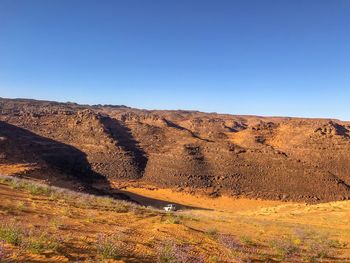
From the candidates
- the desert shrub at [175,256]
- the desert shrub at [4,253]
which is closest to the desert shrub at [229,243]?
the desert shrub at [175,256]

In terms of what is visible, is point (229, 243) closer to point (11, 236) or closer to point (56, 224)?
point (56, 224)

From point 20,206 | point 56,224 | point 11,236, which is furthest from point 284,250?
point 20,206

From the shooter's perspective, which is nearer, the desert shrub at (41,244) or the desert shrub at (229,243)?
the desert shrub at (41,244)

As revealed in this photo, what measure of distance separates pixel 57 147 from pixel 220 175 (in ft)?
71.6

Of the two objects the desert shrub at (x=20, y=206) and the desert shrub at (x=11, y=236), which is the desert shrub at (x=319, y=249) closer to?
the desert shrub at (x=11, y=236)

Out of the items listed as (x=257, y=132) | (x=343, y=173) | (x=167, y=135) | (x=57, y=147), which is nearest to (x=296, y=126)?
(x=257, y=132)

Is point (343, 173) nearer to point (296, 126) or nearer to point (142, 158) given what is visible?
point (296, 126)

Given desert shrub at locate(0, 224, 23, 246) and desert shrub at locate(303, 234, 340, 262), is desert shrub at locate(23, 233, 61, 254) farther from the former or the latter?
desert shrub at locate(303, 234, 340, 262)

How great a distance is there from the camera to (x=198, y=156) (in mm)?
48969

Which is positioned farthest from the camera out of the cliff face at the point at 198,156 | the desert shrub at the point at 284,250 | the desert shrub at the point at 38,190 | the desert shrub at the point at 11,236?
the cliff face at the point at 198,156

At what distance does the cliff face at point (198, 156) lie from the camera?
42.3 m

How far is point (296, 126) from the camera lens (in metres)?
57.9

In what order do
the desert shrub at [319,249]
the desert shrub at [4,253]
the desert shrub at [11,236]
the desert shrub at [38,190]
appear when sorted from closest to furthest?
1. the desert shrub at [4,253]
2. the desert shrub at [11,236]
3. the desert shrub at [319,249]
4. the desert shrub at [38,190]

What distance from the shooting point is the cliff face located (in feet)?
139
